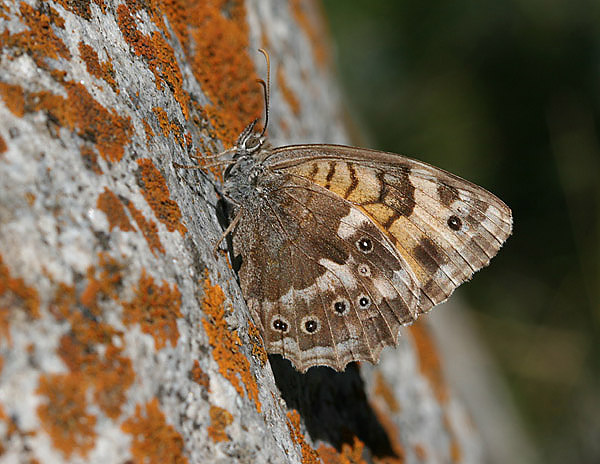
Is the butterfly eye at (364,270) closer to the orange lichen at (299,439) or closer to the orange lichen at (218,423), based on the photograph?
the orange lichen at (299,439)

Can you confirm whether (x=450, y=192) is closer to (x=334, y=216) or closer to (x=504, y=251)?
(x=334, y=216)

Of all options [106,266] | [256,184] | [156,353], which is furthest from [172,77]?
[156,353]

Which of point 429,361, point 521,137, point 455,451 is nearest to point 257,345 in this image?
point 429,361

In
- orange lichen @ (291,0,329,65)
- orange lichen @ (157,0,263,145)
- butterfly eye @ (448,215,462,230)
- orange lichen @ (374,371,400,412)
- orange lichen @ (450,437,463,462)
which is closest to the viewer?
butterfly eye @ (448,215,462,230)

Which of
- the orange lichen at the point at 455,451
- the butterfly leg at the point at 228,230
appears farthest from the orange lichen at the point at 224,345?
the orange lichen at the point at 455,451

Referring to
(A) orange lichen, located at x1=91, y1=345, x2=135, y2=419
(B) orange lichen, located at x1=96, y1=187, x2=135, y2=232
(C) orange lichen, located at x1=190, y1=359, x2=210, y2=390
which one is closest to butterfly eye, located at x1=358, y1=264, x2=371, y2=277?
(C) orange lichen, located at x1=190, y1=359, x2=210, y2=390

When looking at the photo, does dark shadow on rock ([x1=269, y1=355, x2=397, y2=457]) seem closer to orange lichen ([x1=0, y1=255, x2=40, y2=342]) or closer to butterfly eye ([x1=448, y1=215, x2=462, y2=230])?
butterfly eye ([x1=448, y1=215, x2=462, y2=230])
